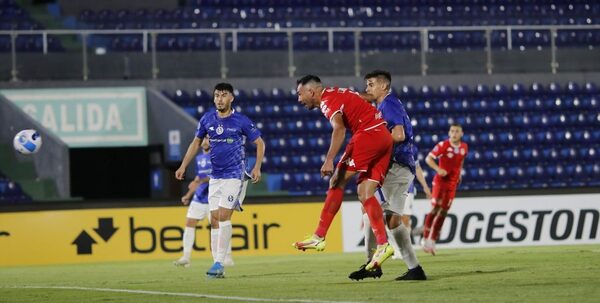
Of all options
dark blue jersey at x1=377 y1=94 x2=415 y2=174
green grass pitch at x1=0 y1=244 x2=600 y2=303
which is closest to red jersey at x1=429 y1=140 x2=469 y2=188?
green grass pitch at x1=0 y1=244 x2=600 y2=303

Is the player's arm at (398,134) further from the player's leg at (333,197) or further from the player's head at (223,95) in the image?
the player's head at (223,95)

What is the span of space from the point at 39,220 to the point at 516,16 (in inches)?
536

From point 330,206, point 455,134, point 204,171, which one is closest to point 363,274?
point 330,206

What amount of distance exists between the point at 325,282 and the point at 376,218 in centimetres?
87

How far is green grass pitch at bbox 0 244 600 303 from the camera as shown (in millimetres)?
10281

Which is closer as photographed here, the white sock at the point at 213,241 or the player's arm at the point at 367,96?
the player's arm at the point at 367,96

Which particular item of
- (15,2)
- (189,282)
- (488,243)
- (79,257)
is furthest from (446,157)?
(15,2)

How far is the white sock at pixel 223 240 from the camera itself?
1411 cm

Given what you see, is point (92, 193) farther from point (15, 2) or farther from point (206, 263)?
point (206, 263)

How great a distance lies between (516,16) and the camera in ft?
98.2

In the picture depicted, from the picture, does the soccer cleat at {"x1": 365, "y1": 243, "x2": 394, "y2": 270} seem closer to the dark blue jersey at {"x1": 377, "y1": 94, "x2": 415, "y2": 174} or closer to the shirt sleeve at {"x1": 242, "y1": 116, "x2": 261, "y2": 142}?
the dark blue jersey at {"x1": 377, "y1": 94, "x2": 415, "y2": 174}

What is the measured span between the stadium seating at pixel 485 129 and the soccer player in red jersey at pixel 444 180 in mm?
4958

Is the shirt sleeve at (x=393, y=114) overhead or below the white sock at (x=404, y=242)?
overhead

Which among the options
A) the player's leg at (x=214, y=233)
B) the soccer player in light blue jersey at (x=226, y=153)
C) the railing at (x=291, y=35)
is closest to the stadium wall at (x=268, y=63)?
the railing at (x=291, y=35)
